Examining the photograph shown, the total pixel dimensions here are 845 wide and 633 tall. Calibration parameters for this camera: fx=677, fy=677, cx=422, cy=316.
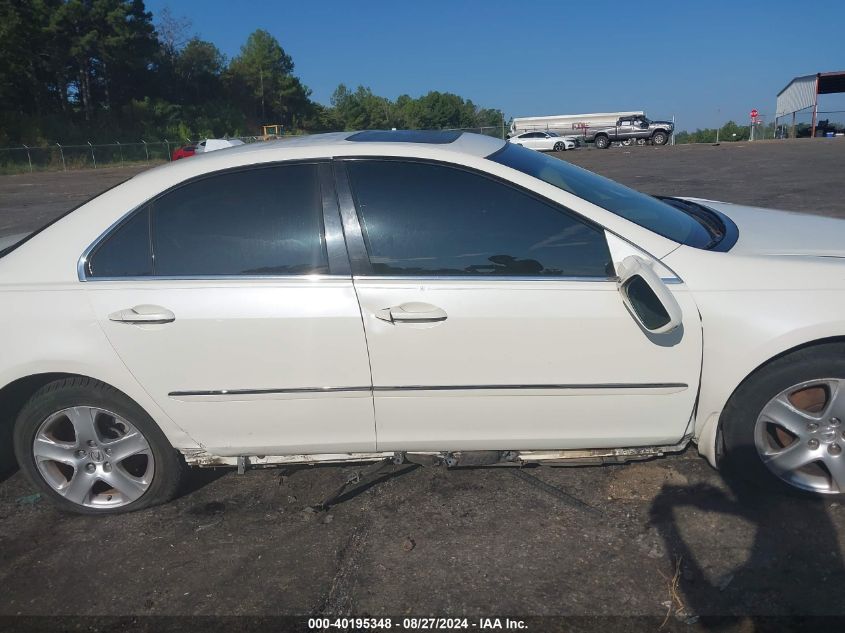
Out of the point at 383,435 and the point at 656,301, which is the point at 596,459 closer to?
the point at 656,301

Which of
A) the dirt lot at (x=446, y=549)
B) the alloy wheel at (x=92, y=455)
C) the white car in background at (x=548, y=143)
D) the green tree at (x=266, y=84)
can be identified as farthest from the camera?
the green tree at (x=266, y=84)

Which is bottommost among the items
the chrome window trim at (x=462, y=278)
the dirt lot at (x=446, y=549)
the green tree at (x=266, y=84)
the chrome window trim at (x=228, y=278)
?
the dirt lot at (x=446, y=549)

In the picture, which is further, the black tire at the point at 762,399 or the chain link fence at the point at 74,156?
the chain link fence at the point at 74,156

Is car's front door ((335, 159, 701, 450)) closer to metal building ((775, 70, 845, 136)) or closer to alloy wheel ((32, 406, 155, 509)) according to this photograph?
alloy wheel ((32, 406, 155, 509))

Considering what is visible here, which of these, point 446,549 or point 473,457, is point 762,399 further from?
point 446,549

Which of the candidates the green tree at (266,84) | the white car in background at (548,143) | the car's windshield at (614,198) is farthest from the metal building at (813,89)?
the green tree at (266,84)

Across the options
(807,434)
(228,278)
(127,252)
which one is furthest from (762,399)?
(127,252)

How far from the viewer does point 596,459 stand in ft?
9.98

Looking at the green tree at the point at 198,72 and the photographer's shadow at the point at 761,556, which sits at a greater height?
the green tree at the point at 198,72

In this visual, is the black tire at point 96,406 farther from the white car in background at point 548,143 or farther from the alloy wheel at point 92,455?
the white car in background at point 548,143

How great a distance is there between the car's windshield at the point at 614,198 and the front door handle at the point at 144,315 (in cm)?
158

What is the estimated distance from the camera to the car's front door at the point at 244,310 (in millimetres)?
2846

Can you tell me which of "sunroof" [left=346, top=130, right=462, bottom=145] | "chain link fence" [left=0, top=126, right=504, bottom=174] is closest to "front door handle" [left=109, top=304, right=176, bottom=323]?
"sunroof" [left=346, top=130, right=462, bottom=145]

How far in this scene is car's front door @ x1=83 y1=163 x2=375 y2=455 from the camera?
2.85 m
